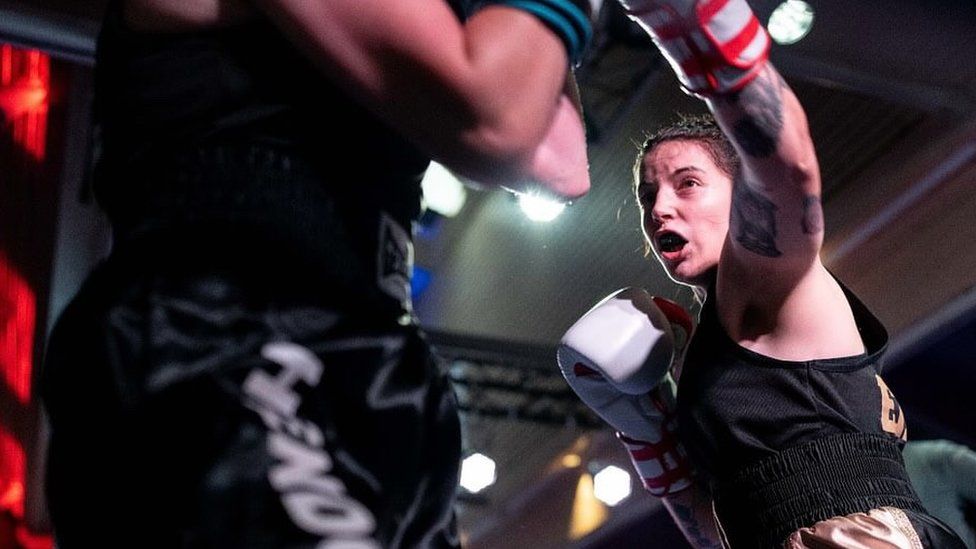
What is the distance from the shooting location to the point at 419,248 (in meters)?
8.76

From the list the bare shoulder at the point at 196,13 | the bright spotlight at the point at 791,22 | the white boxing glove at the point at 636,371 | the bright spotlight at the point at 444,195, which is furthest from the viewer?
the bright spotlight at the point at 444,195

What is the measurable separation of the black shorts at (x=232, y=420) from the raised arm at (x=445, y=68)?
5.4 inches

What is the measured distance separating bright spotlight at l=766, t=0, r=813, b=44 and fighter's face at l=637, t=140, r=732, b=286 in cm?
146

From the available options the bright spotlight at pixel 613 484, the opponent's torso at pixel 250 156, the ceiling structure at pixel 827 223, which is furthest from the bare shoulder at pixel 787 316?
the bright spotlight at pixel 613 484

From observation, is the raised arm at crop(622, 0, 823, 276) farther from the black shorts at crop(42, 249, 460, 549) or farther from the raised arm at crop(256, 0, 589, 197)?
the black shorts at crop(42, 249, 460, 549)

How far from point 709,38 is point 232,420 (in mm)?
685

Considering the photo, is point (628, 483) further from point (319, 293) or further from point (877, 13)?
point (319, 293)

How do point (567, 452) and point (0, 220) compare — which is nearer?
point (0, 220)

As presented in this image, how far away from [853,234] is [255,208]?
4.02 metres

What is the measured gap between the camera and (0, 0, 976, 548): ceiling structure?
322cm

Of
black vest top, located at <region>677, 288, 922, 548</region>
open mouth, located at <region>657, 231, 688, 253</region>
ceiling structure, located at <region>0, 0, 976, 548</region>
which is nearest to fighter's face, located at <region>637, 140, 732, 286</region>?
open mouth, located at <region>657, 231, 688, 253</region>

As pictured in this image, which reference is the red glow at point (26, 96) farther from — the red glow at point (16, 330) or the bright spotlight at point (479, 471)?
the bright spotlight at point (479, 471)

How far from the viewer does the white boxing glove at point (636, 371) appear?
1604mm

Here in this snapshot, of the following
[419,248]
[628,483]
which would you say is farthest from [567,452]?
[419,248]
